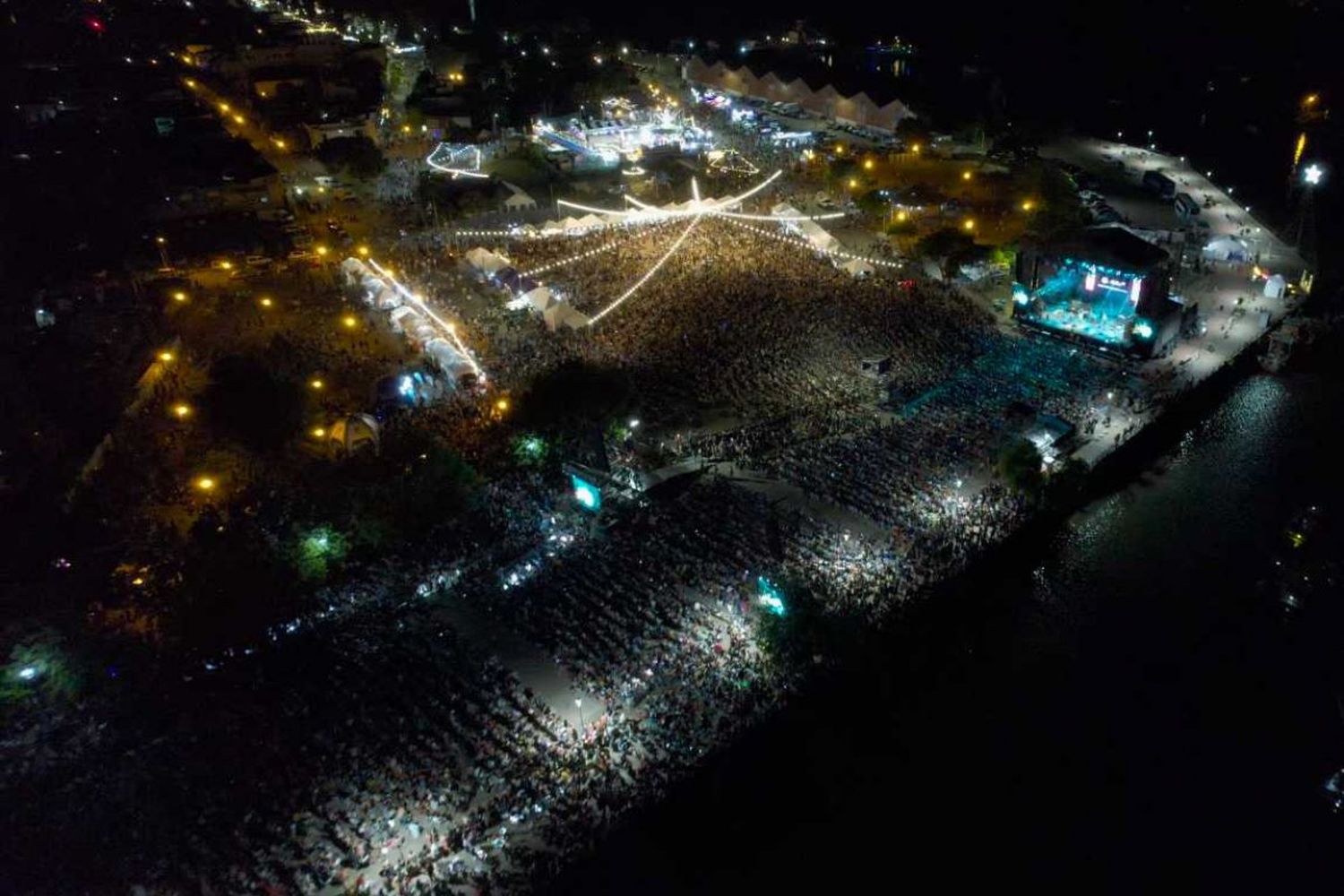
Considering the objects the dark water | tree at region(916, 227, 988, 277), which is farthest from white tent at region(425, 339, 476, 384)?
tree at region(916, 227, 988, 277)

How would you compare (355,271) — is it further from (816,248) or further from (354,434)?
(816,248)

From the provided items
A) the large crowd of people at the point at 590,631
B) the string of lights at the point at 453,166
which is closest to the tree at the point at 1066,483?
the large crowd of people at the point at 590,631

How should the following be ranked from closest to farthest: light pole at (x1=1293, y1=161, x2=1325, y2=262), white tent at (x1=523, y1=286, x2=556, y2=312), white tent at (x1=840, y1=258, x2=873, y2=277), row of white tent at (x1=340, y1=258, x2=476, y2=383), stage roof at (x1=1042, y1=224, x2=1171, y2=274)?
stage roof at (x1=1042, y1=224, x2=1171, y2=274), row of white tent at (x1=340, y1=258, x2=476, y2=383), white tent at (x1=523, y1=286, x2=556, y2=312), white tent at (x1=840, y1=258, x2=873, y2=277), light pole at (x1=1293, y1=161, x2=1325, y2=262)

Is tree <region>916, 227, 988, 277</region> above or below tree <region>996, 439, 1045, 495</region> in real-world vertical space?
above

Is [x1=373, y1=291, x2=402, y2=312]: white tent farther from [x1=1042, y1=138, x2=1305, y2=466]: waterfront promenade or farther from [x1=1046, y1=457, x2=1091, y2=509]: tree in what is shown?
[x1=1042, y1=138, x2=1305, y2=466]: waterfront promenade

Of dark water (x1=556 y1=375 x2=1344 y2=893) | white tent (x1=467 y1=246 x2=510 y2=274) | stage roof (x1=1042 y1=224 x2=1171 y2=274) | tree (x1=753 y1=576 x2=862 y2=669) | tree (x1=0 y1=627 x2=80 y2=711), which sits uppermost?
stage roof (x1=1042 y1=224 x2=1171 y2=274)

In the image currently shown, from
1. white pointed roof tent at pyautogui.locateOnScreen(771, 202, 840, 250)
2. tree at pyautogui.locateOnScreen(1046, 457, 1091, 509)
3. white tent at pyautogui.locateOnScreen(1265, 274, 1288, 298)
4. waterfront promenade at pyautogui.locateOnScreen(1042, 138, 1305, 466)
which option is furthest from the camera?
white pointed roof tent at pyautogui.locateOnScreen(771, 202, 840, 250)

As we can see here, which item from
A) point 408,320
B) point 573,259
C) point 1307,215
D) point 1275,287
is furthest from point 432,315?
point 1307,215

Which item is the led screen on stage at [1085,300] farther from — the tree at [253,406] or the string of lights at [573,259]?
the tree at [253,406]
